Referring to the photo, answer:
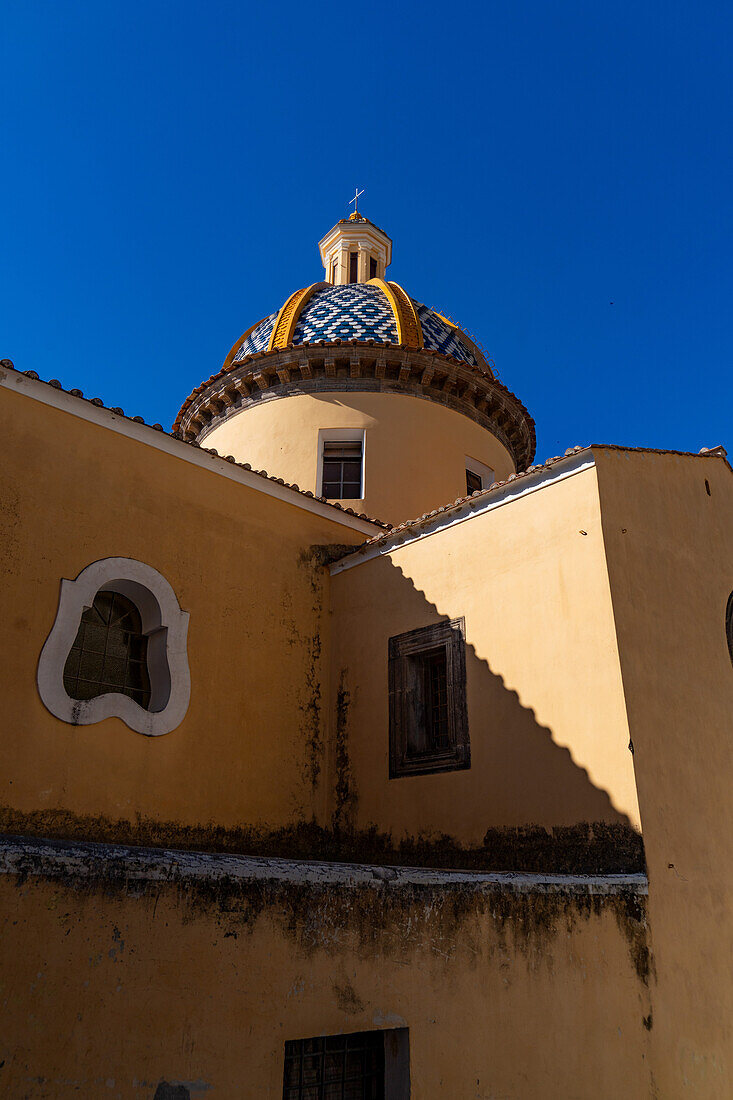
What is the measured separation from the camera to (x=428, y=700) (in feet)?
30.2

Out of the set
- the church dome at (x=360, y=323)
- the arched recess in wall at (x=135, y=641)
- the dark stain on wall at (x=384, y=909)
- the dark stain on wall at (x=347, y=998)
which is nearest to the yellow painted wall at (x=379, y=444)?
the church dome at (x=360, y=323)

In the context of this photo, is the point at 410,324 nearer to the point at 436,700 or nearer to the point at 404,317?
the point at 404,317

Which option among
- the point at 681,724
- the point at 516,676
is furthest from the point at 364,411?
the point at 681,724

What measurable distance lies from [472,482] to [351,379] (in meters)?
2.61

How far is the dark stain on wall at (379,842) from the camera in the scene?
6754 mm

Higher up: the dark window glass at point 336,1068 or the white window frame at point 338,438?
the white window frame at point 338,438

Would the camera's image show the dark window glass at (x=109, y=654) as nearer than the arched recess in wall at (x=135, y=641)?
No

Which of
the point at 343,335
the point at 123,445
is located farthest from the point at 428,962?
the point at 343,335

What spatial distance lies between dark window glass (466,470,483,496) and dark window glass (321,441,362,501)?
191cm

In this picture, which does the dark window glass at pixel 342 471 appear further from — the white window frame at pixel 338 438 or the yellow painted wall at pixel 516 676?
the yellow painted wall at pixel 516 676

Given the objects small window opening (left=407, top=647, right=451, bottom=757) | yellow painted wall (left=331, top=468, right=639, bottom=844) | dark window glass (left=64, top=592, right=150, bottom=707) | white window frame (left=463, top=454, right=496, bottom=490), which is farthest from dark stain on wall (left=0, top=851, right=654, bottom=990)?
white window frame (left=463, top=454, right=496, bottom=490)

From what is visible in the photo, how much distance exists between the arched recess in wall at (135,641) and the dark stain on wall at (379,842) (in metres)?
0.89

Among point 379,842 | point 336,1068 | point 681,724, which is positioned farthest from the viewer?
point 379,842

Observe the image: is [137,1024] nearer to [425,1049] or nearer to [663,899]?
[425,1049]
